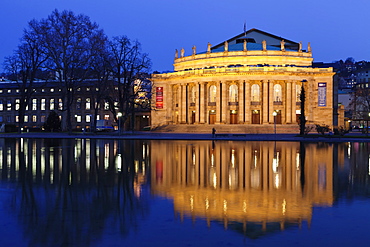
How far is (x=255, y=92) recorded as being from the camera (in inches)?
Result: 3713

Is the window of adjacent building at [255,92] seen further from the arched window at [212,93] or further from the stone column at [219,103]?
the arched window at [212,93]

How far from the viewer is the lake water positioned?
861 cm

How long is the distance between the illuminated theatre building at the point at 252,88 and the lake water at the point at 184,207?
Answer: 72033 mm

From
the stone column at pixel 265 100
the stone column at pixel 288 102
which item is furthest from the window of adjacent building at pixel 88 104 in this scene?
the stone column at pixel 288 102

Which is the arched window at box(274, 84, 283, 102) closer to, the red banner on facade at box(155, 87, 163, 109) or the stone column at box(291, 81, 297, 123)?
the stone column at box(291, 81, 297, 123)

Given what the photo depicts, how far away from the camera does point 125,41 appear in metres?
71.7

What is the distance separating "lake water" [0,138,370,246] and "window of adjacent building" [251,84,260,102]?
7463 cm

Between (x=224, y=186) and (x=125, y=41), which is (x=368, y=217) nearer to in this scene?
(x=224, y=186)

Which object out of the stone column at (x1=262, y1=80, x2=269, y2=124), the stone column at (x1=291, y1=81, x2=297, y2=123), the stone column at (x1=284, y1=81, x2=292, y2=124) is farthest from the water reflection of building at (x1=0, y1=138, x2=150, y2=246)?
the stone column at (x1=291, y1=81, x2=297, y2=123)

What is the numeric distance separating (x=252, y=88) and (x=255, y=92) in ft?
3.63

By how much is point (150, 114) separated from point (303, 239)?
340ft

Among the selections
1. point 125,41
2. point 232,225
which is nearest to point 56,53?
point 125,41

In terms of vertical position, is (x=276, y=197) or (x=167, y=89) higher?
(x=167, y=89)

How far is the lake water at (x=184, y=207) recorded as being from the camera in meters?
8.61
